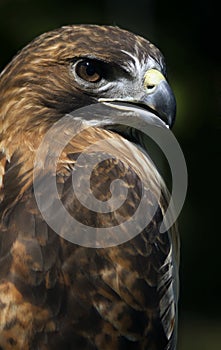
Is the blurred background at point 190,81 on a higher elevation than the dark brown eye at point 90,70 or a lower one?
lower

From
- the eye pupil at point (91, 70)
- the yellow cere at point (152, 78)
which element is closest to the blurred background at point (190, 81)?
the yellow cere at point (152, 78)

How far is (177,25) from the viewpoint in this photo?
6531mm

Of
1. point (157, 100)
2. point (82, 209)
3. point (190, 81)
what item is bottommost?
point (190, 81)

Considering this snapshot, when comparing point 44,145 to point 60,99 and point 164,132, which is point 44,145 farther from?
point 164,132

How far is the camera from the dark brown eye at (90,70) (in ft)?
12.6

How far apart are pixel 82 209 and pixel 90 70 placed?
50 cm

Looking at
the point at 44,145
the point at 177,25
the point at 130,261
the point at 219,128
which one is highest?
the point at 44,145

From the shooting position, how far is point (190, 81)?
21.1 feet

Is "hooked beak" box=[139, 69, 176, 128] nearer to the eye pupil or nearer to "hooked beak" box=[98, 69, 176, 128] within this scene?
"hooked beak" box=[98, 69, 176, 128]

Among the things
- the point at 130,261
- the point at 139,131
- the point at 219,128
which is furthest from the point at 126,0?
Answer: the point at 130,261

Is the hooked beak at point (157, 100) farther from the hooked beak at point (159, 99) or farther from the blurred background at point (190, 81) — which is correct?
the blurred background at point (190, 81)

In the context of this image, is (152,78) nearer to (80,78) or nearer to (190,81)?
(80,78)

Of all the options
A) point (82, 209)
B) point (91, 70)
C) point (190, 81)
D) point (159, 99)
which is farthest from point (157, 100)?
point (190, 81)

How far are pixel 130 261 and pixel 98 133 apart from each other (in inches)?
19.4
